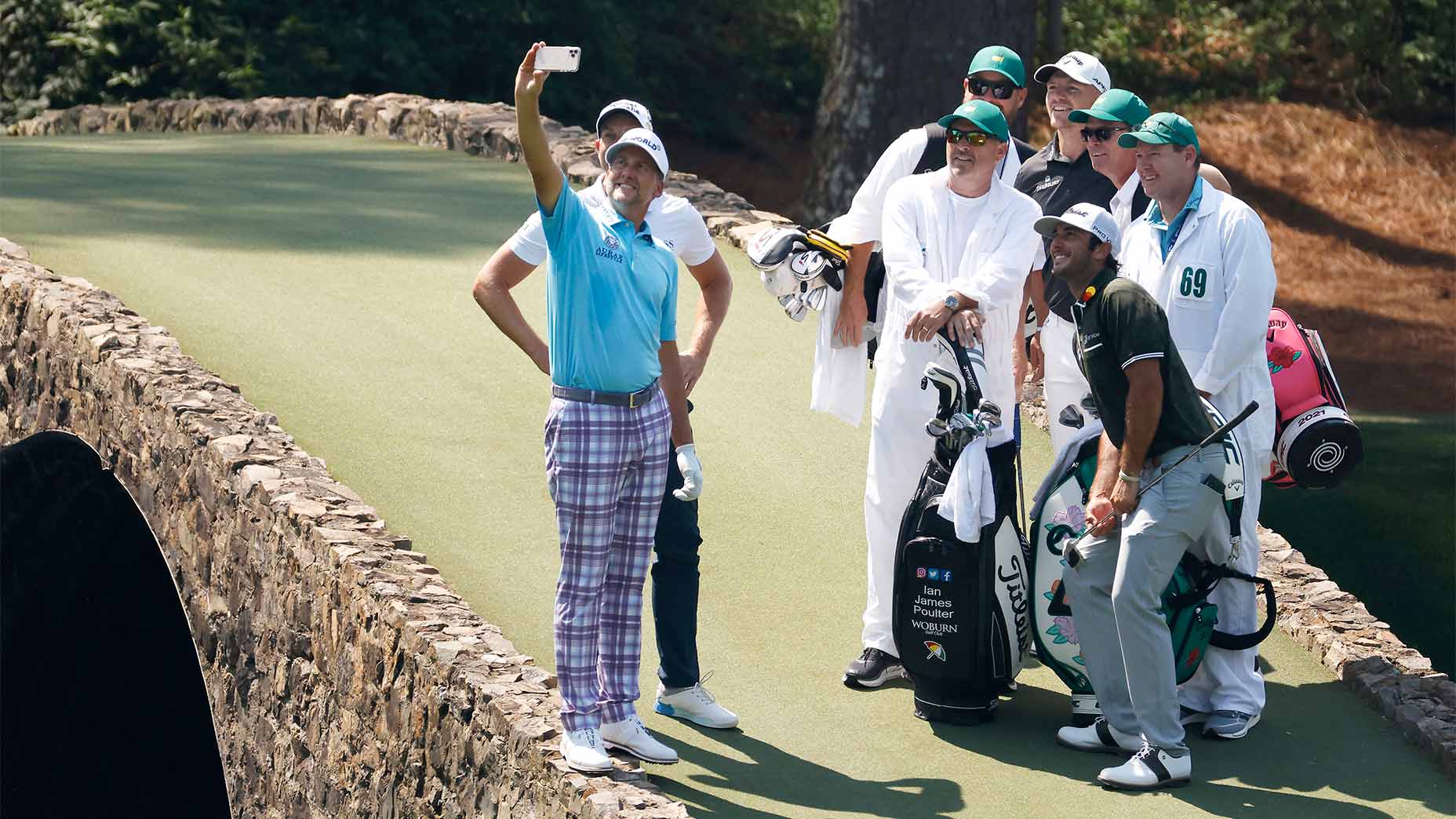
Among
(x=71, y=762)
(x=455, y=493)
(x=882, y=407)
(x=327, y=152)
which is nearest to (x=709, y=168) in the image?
(x=327, y=152)

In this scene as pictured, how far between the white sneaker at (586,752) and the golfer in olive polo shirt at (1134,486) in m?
1.55

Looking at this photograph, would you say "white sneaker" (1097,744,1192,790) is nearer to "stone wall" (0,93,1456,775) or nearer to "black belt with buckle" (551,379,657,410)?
"stone wall" (0,93,1456,775)

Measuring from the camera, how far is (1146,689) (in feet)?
18.1

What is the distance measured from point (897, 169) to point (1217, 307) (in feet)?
4.54

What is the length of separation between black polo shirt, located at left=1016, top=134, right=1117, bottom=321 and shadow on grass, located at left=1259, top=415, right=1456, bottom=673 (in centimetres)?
354

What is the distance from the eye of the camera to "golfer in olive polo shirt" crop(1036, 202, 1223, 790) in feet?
17.6

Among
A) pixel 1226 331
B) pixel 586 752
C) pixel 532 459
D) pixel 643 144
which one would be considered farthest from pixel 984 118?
pixel 532 459

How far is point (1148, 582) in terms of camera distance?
550 centimetres

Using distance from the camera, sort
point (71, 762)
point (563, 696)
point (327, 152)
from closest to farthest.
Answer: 1. point (563, 696)
2. point (71, 762)
3. point (327, 152)

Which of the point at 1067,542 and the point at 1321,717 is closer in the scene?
the point at 1067,542

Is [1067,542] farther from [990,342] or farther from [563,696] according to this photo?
[563,696]

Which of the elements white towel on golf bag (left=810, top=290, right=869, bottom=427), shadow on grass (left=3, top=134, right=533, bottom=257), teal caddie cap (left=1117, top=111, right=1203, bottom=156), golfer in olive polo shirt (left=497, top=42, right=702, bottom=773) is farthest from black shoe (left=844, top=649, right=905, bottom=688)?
shadow on grass (left=3, top=134, right=533, bottom=257)

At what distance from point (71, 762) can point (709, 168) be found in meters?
13.4

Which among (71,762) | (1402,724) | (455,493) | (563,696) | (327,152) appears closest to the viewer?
(563,696)
